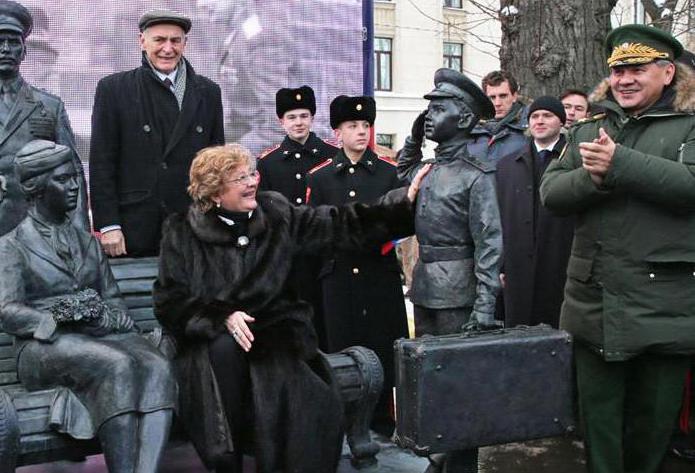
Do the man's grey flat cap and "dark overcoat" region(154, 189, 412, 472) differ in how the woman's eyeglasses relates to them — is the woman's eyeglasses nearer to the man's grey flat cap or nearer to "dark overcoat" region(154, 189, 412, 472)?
"dark overcoat" region(154, 189, 412, 472)

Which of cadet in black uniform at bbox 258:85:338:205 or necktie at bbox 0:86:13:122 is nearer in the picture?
necktie at bbox 0:86:13:122

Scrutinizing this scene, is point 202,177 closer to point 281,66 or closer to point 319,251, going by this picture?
point 319,251

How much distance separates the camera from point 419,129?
4.91 m

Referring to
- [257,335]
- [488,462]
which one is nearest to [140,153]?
[257,335]

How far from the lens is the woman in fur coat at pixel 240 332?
Result: 4246 mm

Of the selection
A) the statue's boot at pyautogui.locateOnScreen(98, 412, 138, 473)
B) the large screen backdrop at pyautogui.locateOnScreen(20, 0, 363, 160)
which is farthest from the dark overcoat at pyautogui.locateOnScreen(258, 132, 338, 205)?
the statue's boot at pyautogui.locateOnScreen(98, 412, 138, 473)

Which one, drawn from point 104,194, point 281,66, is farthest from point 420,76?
point 104,194

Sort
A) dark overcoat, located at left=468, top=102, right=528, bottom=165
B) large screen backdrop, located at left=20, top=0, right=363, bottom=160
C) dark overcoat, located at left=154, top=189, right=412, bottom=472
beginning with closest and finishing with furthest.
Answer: dark overcoat, located at left=154, top=189, right=412, bottom=472 → dark overcoat, located at left=468, top=102, right=528, bottom=165 → large screen backdrop, located at left=20, top=0, right=363, bottom=160

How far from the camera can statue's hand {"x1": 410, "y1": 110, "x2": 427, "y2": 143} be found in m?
4.77

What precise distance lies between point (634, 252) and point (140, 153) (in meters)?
2.60

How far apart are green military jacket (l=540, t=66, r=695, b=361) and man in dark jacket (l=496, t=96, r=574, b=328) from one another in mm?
1175

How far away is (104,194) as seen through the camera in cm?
514

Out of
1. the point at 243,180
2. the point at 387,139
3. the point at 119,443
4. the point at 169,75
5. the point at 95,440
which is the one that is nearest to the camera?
the point at 119,443

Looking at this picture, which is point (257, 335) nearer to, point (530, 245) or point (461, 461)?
point (461, 461)
